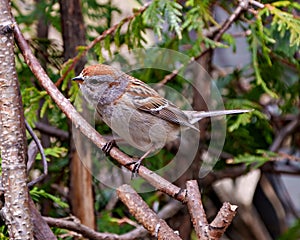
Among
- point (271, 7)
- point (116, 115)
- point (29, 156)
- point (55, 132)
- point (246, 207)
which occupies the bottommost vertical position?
point (246, 207)

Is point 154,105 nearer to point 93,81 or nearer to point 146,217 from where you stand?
point 93,81

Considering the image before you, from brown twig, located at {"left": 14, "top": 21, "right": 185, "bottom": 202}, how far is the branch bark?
104 mm

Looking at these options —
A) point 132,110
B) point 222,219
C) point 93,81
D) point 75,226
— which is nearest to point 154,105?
point 132,110

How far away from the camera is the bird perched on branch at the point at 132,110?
1.52m

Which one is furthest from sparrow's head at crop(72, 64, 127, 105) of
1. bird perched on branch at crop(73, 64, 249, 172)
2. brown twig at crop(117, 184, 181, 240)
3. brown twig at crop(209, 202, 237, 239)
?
brown twig at crop(209, 202, 237, 239)

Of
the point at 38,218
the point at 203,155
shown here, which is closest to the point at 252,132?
the point at 203,155

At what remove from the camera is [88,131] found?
1.41 m

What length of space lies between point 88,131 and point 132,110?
0.97ft

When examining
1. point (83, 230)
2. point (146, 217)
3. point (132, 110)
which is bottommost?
point (83, 230)

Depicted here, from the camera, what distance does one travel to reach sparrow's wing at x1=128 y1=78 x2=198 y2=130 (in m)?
1.72

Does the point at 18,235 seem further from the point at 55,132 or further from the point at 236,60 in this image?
the point at 236,60

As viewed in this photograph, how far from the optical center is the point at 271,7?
6.39 ft

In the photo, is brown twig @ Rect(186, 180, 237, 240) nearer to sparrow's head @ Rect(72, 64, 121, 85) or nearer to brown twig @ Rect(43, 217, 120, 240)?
sparrow's head @ Rect(72, 64, 121, 85)

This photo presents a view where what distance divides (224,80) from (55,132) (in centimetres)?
78
